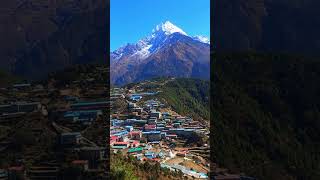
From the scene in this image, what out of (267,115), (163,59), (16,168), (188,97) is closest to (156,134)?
(188,97)

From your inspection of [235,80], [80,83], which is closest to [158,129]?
[235,80]

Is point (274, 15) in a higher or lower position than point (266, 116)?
higher

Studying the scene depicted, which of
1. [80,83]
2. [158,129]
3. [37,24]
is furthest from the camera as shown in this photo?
[158,129]

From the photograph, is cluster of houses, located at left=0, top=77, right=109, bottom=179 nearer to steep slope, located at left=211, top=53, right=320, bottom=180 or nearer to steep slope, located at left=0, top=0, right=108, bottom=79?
steep slope, located at left=0, top=0, right=108, bottom=79

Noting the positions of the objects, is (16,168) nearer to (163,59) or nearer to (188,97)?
(188,97)

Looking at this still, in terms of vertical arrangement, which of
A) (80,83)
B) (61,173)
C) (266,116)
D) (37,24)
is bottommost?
(61,173)

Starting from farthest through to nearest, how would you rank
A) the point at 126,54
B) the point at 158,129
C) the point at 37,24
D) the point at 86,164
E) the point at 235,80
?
the point at 126,54 < the point at 158,129 < the point at 235,80 < the point at 37,24 < the point at 86,164

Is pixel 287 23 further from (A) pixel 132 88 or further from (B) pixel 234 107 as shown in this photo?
(A) pixel 132 88

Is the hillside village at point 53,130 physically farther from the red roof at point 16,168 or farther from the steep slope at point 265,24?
the steep slope at point 265,24
